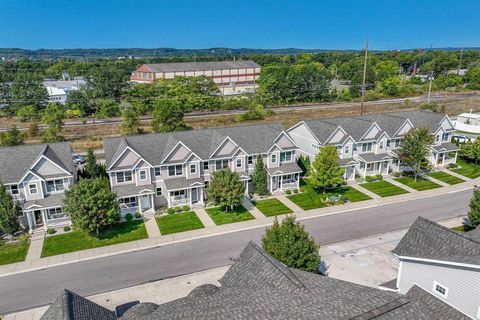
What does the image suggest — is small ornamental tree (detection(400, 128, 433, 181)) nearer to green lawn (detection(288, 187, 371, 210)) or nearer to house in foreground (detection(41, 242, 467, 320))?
green lawn (detection(288, 187, 371, 210))

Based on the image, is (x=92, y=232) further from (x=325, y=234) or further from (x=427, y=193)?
(x=427, y=193)

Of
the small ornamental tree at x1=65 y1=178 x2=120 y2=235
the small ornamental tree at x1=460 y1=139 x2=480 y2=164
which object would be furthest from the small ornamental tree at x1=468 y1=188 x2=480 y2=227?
the small ornamental tree at x1=65 y1=178 x2=120 y2=235

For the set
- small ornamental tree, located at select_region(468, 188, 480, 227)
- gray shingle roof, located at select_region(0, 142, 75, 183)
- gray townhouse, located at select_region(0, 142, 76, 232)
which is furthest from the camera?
gray shingle roof, located at select_region(0, 142, 75, 183)

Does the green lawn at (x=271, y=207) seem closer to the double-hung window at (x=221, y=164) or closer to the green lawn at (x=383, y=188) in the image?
the double-hung window at (x=221, y=164)

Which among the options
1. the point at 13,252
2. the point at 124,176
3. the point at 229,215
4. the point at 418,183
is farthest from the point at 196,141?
the point at 418,183

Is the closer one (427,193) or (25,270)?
(25,270)

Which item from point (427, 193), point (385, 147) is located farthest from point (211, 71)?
point (427, 193)

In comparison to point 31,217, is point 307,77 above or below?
above
